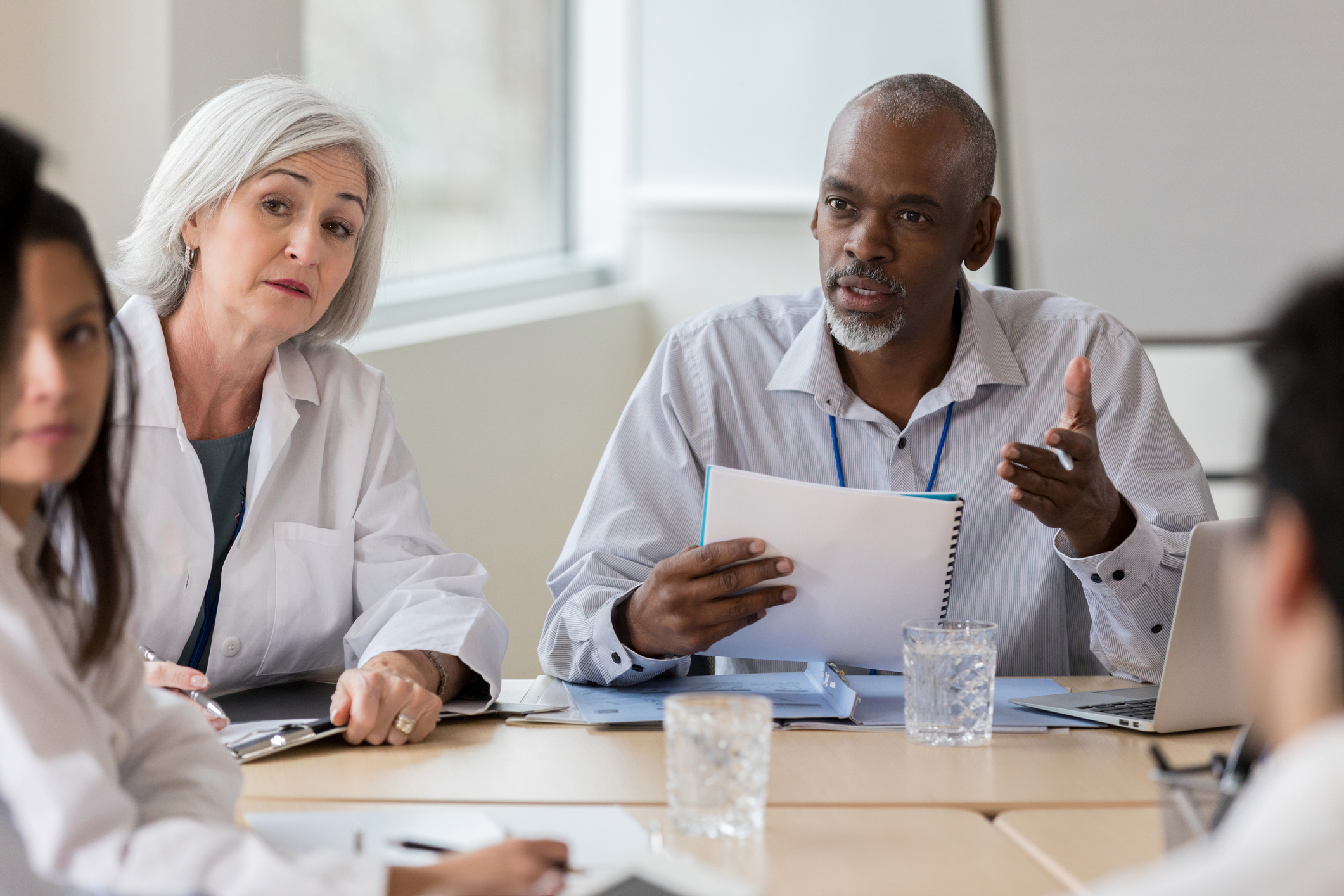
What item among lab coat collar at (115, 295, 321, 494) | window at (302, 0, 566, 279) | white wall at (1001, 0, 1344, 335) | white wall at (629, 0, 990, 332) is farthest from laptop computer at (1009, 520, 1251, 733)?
white wall at (629, 0, 990, 332)

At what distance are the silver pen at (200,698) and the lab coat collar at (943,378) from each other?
0.94 m

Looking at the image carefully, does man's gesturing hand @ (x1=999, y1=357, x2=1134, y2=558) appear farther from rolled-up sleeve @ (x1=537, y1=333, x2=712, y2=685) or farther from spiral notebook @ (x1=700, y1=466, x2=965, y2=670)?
rolled-up sleeve @ (x1=537, y1=333, x2=712, y2=685)

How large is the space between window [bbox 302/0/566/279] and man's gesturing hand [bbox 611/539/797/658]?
1841 mm

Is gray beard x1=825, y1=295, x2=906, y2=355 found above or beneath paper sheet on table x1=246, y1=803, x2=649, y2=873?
above

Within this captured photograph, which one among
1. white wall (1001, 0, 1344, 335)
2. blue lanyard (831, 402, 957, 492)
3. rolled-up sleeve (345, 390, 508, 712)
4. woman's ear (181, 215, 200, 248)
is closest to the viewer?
rolled-up sleeve (345, 390, 508, 712)

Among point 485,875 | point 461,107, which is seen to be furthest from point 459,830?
point 461,107

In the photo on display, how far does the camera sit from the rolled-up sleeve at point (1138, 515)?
158 centimetres

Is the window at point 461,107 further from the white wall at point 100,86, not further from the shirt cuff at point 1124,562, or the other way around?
the shirt cuff at point 1124,562

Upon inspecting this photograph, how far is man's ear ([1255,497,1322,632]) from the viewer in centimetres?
63

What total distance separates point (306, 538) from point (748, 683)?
0.64m

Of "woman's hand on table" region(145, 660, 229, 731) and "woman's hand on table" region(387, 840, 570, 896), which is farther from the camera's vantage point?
"woman's hand on table" region(145, 660, 229, 731)

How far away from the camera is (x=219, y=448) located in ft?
5.65

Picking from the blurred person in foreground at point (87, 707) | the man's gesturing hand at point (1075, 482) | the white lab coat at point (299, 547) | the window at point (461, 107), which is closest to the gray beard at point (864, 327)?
the man's gesturing hand at point (1075, 482)

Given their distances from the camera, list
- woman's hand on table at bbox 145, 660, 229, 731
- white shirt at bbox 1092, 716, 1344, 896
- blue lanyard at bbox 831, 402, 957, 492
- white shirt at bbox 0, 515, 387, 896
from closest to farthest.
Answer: white shirt at bbox 1092, 716, 1344, 896
white shirt at bbox 0, 515, 387, 896
woman's hand on table at bbox 145, 660, 229, 731
blue lanyard at bbox 831, 402, 957, 492
